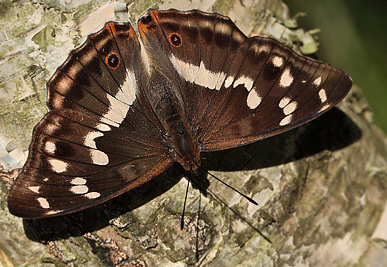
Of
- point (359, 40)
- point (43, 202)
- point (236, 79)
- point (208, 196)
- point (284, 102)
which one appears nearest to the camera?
point (43, 202)

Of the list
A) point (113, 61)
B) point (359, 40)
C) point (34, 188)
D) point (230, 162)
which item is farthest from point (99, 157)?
point (359, 40)

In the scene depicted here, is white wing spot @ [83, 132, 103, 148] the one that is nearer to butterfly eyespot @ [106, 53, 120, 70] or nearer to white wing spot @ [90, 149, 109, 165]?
white wing spot @ [90, 149, 109, 165]

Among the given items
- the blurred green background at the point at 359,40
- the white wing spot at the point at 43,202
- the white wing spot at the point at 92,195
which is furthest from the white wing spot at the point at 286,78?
the blurred green background at the point at 359,40

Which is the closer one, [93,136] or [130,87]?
[93,136]

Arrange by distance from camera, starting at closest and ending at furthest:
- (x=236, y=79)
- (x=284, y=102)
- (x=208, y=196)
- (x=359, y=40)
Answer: (x=208, y=196) → (x=284, y=102) → (x=236, y=79) → (x=359, y=40)

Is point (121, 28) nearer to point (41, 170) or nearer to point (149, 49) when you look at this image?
point (149, 49)

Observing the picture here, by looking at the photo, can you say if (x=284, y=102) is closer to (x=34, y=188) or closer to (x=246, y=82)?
(x=246, y=82)

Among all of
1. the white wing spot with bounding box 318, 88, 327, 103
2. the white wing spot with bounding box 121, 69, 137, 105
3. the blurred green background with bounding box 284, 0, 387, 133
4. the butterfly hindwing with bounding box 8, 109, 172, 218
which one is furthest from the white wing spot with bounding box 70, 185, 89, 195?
the blurred green background with bounding box 284, 0, 387, 133
